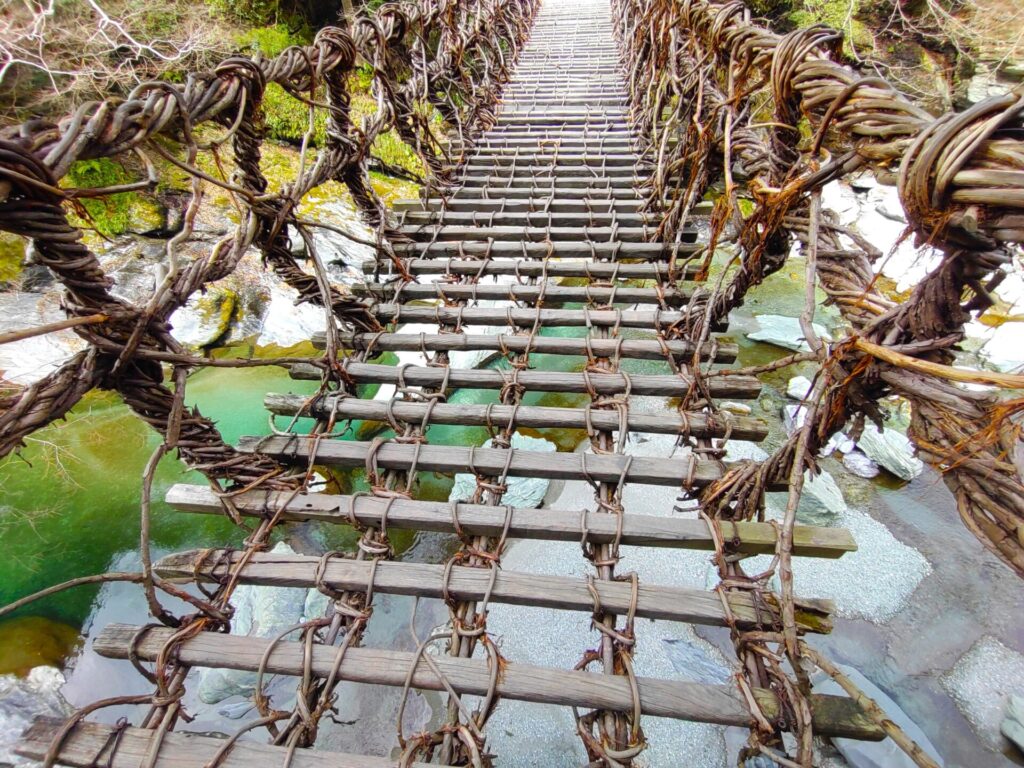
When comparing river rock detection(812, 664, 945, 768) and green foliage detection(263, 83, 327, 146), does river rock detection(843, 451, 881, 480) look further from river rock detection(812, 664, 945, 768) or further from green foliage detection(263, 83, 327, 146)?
green foliage detection(263, 83, 327, 146)

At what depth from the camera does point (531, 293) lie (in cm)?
224

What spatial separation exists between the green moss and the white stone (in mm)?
7896

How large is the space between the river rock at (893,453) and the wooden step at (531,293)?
2.37m

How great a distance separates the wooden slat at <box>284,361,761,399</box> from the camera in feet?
5.63

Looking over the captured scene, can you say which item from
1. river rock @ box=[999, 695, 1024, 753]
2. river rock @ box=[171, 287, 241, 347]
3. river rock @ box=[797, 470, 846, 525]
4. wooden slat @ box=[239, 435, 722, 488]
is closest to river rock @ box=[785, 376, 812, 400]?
river rock @ box=[797, 470, 846, 525]

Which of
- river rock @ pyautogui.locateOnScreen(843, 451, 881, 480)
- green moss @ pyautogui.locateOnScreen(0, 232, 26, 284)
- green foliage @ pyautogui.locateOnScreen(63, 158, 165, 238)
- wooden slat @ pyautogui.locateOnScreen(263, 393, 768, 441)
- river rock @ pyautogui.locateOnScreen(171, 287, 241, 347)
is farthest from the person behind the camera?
green foliage @ pyautogui.locateOnScreen(63, 158, 165, 238)

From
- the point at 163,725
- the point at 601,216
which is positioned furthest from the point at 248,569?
the point at 601,216

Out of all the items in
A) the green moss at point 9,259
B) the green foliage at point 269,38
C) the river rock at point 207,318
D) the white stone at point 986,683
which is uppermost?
the green foliage at point 269,38

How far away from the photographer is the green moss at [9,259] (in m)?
4.61

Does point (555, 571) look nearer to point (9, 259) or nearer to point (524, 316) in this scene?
point (524, 316)

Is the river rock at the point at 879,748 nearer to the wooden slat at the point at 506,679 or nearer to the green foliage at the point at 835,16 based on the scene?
the wooden slat at the point at 506,679

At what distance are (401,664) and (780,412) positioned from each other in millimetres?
4027

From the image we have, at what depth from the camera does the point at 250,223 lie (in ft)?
4.67

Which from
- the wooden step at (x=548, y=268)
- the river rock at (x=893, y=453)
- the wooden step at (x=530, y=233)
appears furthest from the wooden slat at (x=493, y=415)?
the river rock at (x=893, y=453)
